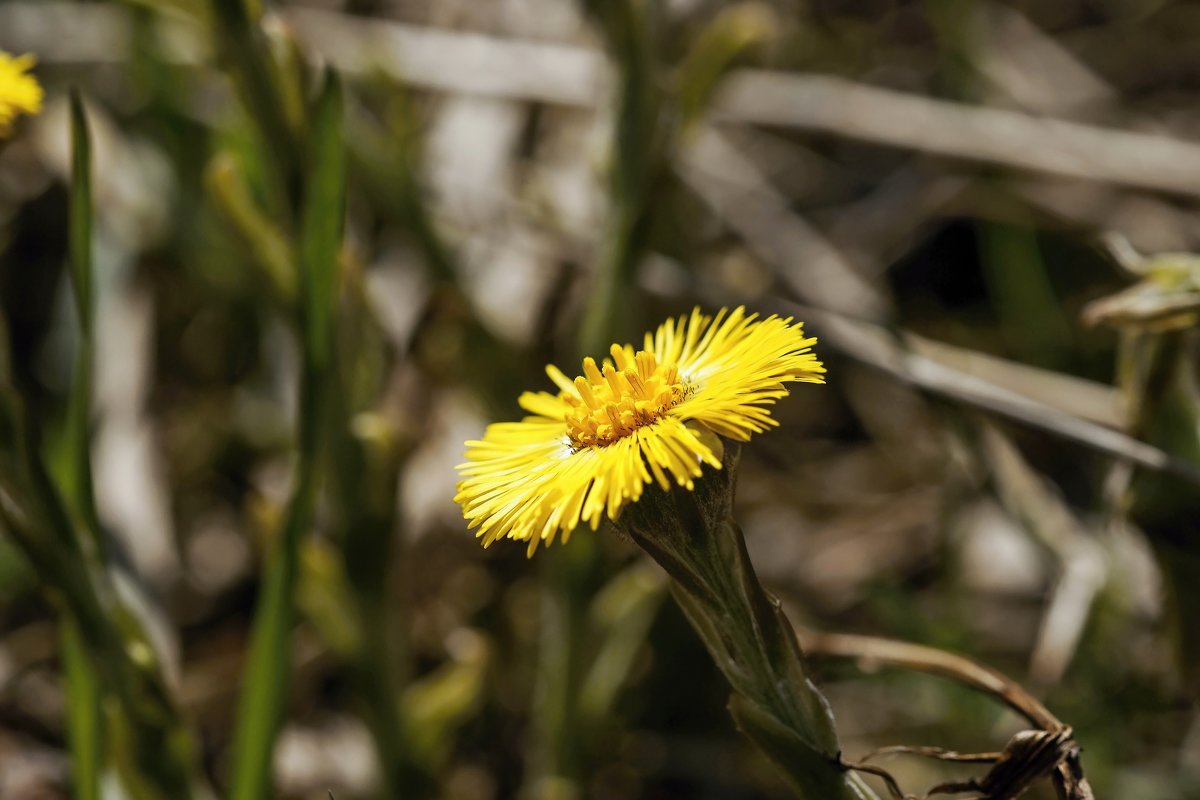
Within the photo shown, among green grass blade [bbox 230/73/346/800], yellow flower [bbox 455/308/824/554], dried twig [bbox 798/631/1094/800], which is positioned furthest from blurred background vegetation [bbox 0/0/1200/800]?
yellow flower [bbox 455/308/824/554]

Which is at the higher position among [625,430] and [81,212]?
[81,212]

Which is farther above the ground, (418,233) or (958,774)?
(418,233)

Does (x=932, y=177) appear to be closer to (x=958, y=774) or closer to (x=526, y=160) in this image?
(x=526, y=160)

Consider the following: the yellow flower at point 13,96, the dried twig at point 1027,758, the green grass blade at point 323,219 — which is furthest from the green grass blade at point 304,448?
the dried twig at point 1027,758

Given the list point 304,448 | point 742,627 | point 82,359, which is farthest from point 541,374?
point 742,627

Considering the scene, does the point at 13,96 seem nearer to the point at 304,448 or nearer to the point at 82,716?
the point at 304,448

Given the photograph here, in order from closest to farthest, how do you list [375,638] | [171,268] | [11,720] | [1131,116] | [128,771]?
[128,771] → [375,638] → [11,720] → [171,268] → [1131,116]

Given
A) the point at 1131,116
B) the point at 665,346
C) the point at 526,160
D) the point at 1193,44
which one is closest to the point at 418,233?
the point at 526,160
